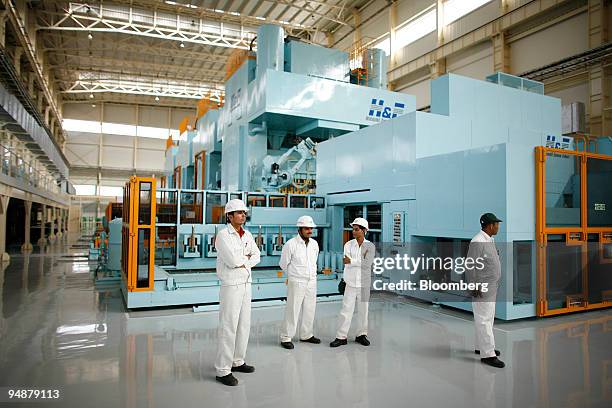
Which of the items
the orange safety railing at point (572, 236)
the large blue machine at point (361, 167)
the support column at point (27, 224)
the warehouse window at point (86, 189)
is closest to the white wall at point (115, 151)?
the warehouse window at point (86, 189)

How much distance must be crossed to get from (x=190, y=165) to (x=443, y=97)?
12039mm

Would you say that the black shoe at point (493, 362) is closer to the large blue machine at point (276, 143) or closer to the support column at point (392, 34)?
the large blue machine at point (276, 143)

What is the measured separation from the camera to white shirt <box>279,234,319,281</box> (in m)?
4.73

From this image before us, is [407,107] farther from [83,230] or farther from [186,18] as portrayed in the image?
[83,230]

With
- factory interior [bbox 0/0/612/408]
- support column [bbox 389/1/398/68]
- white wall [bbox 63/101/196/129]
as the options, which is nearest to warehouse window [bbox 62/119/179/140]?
white wall [bbox 63/101/196/129]

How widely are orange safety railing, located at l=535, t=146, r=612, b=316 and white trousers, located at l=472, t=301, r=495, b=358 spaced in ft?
7.11

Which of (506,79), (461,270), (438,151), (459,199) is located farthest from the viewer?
(506,79)

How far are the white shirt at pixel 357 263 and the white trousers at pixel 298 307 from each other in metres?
0.41

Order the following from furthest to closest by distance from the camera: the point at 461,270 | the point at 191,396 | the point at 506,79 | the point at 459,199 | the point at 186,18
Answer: the point at 186,18 → the point at 506,79 → the point at 461,270 → the point at 459,199 → the point at 191,396

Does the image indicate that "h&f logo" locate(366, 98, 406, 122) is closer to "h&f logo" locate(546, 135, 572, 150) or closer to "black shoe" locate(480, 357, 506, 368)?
"h&f logo" locate(546, 135, 572, 150)

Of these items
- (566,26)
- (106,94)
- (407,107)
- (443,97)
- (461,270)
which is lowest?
(461,270)

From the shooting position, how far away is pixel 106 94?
29.7m

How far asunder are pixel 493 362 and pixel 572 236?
319cm

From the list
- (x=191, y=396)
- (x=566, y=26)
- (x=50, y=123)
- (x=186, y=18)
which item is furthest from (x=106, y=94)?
(x=191, y=396)
